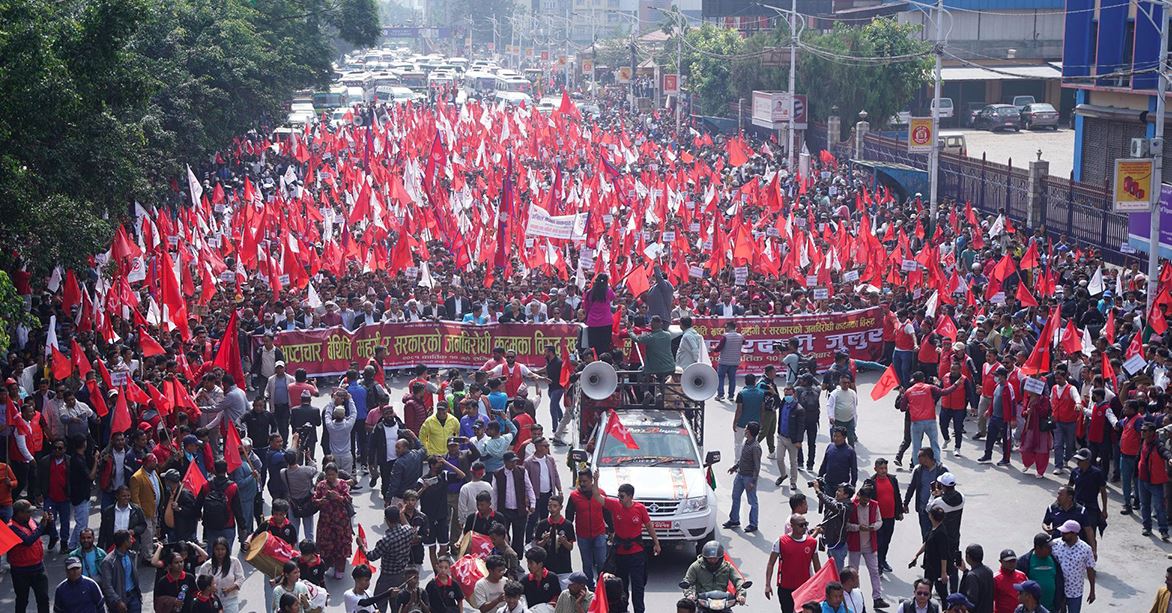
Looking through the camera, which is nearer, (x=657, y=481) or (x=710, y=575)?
(x=710, y=575)

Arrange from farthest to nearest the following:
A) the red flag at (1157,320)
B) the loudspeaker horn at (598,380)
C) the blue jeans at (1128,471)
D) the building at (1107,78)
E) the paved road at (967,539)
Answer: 1. the building at (1107,78)
2. the red flag at (1157,320)
3. the blue jeans at (1128,471)
4. the loudspeaker horn at (598,380)
5. the paved road at (967,539)

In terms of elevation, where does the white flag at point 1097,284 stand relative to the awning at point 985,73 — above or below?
below

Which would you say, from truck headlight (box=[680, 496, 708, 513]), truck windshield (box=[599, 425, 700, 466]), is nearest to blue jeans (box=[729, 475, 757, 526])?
truck windshield (box=[599, 425, 700, 466])

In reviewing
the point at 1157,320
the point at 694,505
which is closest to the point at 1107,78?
the point at 1157,320

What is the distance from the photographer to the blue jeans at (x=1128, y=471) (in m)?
16.3

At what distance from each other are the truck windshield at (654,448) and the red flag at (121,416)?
5.23 metres

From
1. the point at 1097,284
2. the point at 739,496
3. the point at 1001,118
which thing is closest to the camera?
the point at 739,496

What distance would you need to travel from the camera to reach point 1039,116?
6588 cm

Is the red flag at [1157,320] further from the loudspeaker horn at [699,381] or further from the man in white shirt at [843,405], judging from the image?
the loudspeaker horn at [699,381]

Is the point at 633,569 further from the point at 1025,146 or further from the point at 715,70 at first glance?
the point at 715,70

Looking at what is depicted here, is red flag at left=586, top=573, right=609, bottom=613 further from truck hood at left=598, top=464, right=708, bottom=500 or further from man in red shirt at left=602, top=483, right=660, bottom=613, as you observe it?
truck hood at left=598, top=464, right=708, bottom=500

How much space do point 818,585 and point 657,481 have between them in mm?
3214

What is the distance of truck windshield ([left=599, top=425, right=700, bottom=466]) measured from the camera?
1480 cm

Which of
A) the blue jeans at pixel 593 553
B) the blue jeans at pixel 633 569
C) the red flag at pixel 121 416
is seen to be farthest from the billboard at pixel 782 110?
the blue jeans at pixel 633 569
